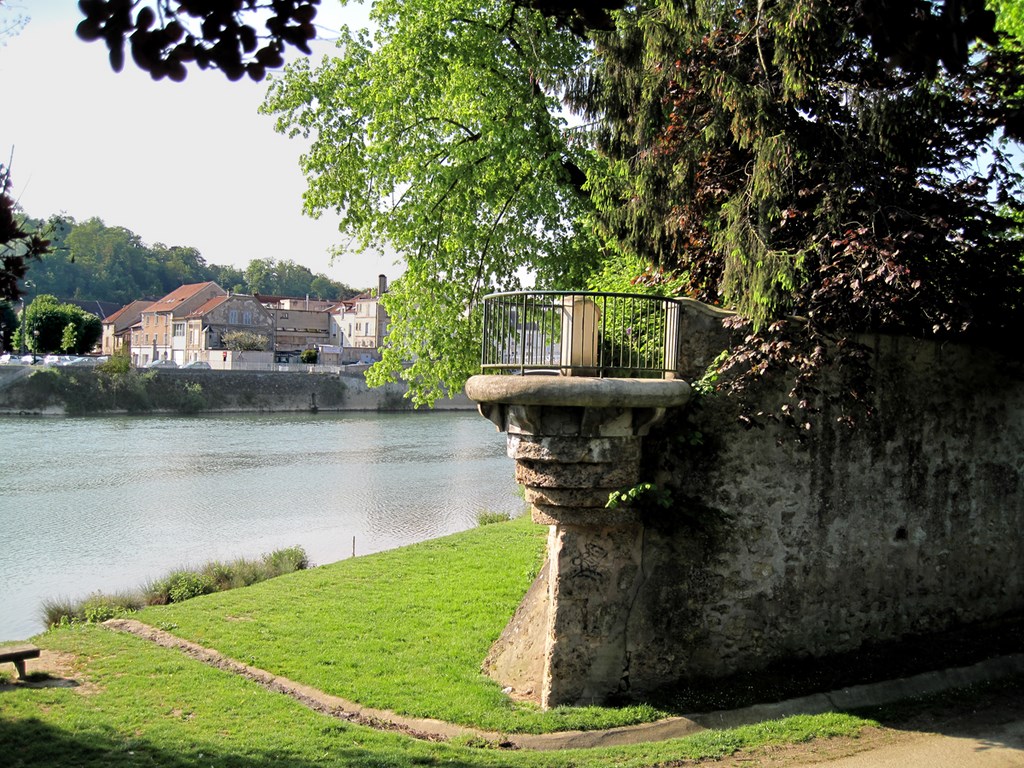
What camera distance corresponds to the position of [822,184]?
9.21m

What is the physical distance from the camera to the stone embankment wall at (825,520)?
8.69 meters

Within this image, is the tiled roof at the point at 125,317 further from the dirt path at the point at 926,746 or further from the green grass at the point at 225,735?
the dirt path at the point at 926,746

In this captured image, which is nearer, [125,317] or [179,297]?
[179,297]

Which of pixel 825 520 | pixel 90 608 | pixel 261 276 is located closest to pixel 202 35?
pixel 825 520

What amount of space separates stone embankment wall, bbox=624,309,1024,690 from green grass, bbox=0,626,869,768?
111 cm

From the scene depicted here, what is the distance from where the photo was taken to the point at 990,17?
349cm

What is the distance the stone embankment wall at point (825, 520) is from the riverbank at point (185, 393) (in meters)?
33.0

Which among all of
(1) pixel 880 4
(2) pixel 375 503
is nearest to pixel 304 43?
(1) pixel 880 4

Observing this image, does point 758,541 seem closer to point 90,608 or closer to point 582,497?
point 582,497

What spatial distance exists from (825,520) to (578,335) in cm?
308

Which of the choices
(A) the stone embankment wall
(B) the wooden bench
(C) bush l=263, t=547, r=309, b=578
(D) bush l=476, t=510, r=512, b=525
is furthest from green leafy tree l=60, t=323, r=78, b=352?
(A) the stone embankment wall

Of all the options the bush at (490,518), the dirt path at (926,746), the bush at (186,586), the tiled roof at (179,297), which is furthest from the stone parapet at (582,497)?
the tiled roof at (179,297)

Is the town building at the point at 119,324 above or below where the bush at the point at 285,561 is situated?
above

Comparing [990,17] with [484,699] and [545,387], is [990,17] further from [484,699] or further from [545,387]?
[484,699]
